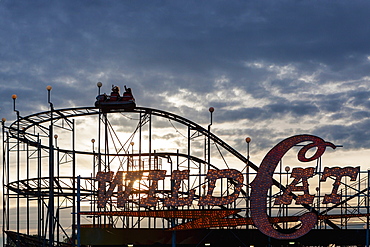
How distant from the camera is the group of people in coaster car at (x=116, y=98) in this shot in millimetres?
35844

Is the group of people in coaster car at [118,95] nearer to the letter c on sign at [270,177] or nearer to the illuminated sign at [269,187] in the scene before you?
the illuminated sign at [269,187]

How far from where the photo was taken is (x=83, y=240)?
29.4m

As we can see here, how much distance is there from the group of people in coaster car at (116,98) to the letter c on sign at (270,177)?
12468 millimetres

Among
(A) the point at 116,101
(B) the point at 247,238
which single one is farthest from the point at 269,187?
(A) the point at 116,101

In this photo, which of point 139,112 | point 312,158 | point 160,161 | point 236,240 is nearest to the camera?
point 312,158

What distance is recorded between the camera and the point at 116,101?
36.0m

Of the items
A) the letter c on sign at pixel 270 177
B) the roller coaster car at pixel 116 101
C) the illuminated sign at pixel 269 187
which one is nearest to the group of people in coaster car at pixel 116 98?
the roller coaster car at pixel 116 101

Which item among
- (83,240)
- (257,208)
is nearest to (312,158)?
(257,208)

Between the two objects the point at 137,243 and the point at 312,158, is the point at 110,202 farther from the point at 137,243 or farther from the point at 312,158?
the point at 312,158

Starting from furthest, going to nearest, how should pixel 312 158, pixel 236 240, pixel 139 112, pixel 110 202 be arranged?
pixel 139 112 < pixel 236 240 < pixel 110 202 < pixel 312 158

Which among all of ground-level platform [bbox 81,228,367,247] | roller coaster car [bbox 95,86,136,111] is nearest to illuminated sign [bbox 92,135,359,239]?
ground-level platform [bbox 81,228,367,247]

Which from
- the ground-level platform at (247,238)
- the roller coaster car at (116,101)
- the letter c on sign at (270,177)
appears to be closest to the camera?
the letter c on sign at (270,177)

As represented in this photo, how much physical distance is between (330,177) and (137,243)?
11.6 meters

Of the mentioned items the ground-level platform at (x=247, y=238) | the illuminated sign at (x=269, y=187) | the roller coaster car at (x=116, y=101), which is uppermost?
the roller coaster car at (x=116, y=101)
